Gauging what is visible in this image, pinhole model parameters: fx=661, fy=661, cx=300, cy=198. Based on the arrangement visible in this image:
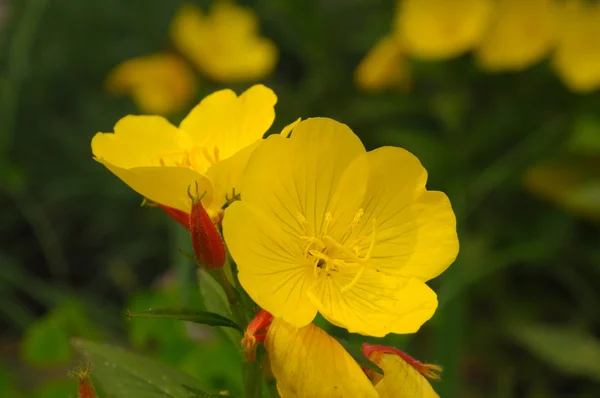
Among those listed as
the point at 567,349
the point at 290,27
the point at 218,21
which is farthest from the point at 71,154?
the point at 567,349

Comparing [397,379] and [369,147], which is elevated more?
[397,379]

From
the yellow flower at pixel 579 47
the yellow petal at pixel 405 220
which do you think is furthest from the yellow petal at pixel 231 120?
the yellow flower at pixel 579 47

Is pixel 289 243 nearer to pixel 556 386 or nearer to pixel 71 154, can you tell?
pixel 556 386

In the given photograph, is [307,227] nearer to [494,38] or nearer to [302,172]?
[302,172]

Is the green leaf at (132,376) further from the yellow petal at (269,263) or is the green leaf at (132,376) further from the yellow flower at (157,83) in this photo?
the yellow flower at (157,83)

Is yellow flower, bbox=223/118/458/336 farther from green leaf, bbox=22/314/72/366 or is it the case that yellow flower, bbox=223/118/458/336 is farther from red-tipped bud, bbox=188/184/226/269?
green leaf, bbox=22/314/72/366

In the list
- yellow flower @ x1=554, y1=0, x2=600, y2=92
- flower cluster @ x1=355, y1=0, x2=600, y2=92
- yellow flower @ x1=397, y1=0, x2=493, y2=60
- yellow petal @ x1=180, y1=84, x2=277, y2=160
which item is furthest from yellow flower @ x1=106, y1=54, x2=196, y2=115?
yellow petal @ x1=180, y1=84, x2=277, y2=160

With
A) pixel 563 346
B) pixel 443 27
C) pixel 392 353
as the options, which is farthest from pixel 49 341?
pixel 443 27
